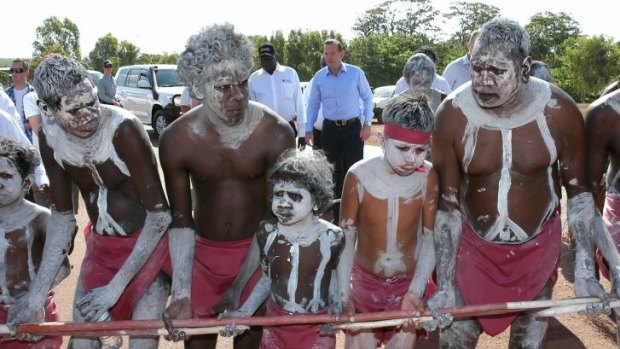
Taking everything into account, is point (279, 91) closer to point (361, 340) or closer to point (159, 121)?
point (361, 340)

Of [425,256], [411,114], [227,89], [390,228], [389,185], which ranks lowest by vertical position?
[425,256]

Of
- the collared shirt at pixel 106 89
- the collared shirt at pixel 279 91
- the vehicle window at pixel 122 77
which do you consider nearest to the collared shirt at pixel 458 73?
the collared shirt at pixel 279 91

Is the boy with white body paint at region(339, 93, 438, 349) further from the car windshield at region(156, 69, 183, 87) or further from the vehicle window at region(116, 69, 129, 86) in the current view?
the vehicle window at region(116, 69, 129, 86)

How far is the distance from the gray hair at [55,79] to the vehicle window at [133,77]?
45.0 ft

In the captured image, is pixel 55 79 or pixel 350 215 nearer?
pixel 55 79

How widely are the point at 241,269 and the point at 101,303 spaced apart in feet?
2.43

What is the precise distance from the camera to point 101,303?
2.91m

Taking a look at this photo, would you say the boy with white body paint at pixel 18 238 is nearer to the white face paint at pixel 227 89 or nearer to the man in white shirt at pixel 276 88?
the white face paint at pixel 227 89

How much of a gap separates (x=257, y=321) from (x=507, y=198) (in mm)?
1373

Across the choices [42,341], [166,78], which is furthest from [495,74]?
[166,78]

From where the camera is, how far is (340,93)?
7.20m

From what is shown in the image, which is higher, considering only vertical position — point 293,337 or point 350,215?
point 350,215

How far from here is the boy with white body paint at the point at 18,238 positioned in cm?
322

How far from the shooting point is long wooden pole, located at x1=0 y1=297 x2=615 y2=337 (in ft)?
9.00
